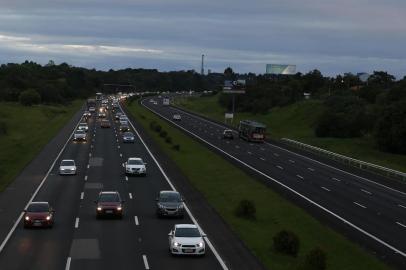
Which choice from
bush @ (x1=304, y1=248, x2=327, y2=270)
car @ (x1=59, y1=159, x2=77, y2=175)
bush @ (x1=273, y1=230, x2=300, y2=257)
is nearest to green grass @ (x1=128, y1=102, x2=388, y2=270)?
bush @ (x1=273, y1=230, x2=300, y2=257)

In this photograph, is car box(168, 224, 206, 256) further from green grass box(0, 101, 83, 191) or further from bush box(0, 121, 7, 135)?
bush box(0, 121, 7, 135)

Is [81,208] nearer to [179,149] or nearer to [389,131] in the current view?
[179,149]

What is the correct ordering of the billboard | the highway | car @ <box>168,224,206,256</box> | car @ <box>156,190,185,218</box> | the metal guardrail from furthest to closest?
the billboard
the metal guardrail
car @ <box>156,190,185,218</box>
car @ <box>168,224,206,256</box>
the highway

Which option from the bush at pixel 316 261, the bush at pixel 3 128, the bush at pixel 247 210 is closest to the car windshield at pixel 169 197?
the bush at pixel 247 210

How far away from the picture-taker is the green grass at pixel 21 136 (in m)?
60.3

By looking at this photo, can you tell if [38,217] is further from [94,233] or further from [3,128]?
[3,128]

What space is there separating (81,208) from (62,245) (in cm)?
1057

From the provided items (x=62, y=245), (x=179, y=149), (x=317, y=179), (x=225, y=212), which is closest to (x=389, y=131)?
(x=179, y=149)

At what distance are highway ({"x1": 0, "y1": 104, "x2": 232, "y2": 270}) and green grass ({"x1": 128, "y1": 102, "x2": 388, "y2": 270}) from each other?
81.7 inches

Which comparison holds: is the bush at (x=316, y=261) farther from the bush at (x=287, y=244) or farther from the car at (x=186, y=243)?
the car at (x=186, y=243)

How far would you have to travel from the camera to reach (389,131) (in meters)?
86.1

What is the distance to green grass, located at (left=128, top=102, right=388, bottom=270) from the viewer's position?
27484mm

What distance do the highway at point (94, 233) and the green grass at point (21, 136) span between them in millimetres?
5587

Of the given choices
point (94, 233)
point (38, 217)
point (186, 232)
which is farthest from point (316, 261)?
point (38, 217)
